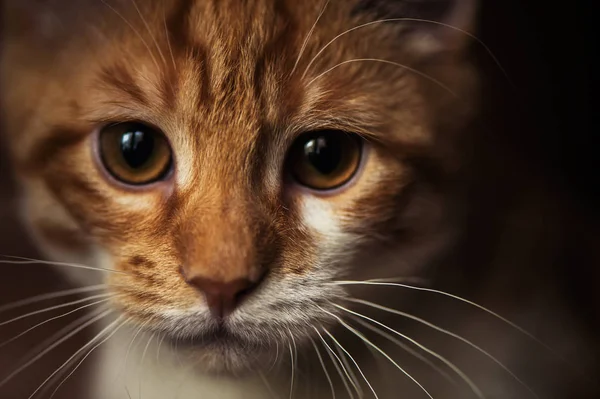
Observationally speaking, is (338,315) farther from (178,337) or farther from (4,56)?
(4,56)

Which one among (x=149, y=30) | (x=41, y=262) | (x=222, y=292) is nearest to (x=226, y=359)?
(x=222, y=292)

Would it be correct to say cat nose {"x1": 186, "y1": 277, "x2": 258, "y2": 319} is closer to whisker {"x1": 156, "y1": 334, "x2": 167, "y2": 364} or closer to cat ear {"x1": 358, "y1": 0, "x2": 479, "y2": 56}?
whisker {"x1": 156, "y1": 334, "x2": 167, "y2": 364}

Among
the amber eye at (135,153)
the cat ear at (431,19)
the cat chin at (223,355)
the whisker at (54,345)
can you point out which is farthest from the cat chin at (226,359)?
the cat ear at (431,19)

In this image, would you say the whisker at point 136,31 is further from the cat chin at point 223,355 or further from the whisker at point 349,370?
the whisker at point 349,370

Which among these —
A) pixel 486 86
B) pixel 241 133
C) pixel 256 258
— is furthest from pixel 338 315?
pixel 486 86

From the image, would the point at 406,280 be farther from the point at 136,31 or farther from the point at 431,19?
A: the point at 136,31
